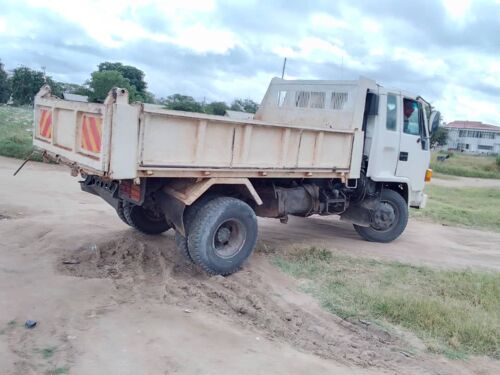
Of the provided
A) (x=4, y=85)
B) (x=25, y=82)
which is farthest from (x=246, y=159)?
(x=4, y=85)

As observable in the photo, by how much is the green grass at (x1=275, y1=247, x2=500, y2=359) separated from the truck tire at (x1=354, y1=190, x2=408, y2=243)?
145 centimetres

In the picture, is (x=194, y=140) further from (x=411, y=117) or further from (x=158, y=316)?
(x=411, y=117)

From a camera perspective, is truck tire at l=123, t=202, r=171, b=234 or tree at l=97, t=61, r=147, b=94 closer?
truck tire at l=123, t=202, r=171, b=234

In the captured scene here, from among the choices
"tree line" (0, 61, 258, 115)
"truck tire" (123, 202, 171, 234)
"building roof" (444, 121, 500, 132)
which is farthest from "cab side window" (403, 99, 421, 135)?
"building roof" (444, 121, 500, 132)

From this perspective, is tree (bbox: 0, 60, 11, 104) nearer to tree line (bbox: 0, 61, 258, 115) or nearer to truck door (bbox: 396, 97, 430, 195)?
tree line (bbox: 0, 61, 258, 115)

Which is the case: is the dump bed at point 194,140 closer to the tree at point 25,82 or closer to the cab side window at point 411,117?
the cab side window at point 411,117

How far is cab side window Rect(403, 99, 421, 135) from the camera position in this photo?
8.30m

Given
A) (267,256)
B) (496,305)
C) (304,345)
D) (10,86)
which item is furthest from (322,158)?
(10,86)

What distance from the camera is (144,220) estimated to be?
7219 mm

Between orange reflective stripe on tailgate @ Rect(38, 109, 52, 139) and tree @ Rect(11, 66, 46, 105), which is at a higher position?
tree @ Rect(11, 66, 46, 105)

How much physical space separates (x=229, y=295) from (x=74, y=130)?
236 cm

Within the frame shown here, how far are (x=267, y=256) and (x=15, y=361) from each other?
387cm

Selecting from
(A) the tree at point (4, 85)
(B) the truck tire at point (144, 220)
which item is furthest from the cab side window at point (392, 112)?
(A) the tree at point (4, 85)

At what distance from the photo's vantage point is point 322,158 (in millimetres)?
7043
